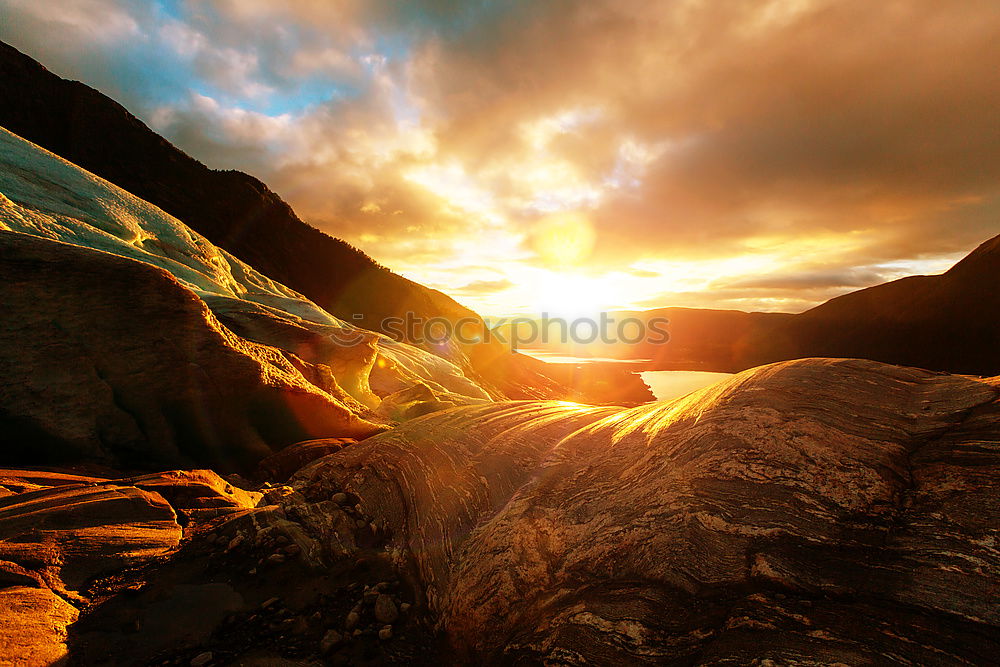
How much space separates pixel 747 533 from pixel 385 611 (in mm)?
3067

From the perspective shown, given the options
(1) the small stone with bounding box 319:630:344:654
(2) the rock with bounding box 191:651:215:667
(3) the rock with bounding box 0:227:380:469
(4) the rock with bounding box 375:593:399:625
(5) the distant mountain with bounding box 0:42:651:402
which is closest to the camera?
(2) the rock with bounding box 191:651:215:667

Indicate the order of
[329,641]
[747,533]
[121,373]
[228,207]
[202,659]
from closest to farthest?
[747,533]
[202,659]
[329,641]
[121,373]
[228,207]

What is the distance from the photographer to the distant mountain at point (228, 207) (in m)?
47.5

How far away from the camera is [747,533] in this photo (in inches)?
115

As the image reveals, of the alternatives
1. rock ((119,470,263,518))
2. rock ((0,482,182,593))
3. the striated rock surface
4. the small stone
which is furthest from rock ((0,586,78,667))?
the striated rock surface

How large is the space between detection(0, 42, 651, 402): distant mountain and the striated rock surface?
41035 millimetres

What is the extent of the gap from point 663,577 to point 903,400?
2.52 m

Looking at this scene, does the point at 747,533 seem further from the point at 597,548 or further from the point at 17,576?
the point at 17,576

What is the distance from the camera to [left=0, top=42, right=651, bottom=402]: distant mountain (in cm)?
4753

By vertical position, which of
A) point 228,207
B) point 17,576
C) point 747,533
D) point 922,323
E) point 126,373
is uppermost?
point 228,207

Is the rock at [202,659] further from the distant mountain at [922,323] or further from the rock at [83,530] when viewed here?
the distant mountain at [922,323]

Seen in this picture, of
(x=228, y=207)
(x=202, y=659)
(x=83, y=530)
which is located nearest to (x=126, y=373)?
(x=83, y=530)

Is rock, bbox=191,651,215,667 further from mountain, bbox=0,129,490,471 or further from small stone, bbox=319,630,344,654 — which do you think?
mountain, bbox=0,129,490,471

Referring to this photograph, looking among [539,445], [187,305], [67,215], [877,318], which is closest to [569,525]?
[539,445]
